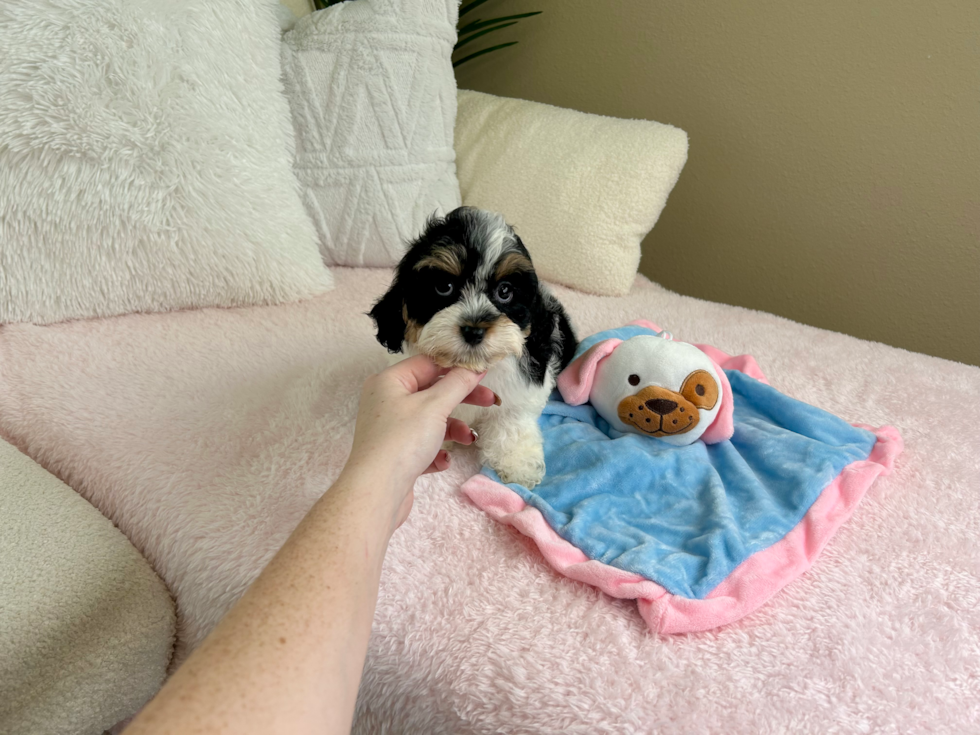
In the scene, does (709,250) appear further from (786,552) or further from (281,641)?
(281,641)

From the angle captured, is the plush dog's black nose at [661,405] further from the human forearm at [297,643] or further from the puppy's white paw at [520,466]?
the human forearm at [297,643]

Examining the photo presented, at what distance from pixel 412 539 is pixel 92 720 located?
2.02 ft

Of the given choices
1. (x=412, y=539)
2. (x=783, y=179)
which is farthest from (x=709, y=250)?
(x=412, y=539)

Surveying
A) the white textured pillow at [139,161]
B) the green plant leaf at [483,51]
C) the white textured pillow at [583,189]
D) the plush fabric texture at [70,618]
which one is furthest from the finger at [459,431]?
the green plant leaf at [483,51]

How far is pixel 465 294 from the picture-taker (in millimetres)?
1330

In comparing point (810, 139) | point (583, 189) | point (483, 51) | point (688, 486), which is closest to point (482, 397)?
point (688, 486)

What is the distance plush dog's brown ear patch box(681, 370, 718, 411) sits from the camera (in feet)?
4.94

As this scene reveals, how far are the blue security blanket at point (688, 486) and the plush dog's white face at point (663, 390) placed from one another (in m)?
0.05

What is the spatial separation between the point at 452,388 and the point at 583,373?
0.68 m

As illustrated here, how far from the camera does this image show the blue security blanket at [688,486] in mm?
1174

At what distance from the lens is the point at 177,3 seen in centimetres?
188

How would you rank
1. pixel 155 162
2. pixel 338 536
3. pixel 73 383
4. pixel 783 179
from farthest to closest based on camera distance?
1. pixel 783 179
2. pixel 155 162
3. pixel 73 383
4. pixel 338 536

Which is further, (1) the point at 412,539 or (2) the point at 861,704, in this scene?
(1) the point at 412,539

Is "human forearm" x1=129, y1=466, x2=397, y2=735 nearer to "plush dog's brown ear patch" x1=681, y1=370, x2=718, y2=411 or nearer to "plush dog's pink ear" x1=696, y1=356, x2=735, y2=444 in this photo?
"plush dog's brown ear patch" x1=681, y1=370, x2=718, y2=411
